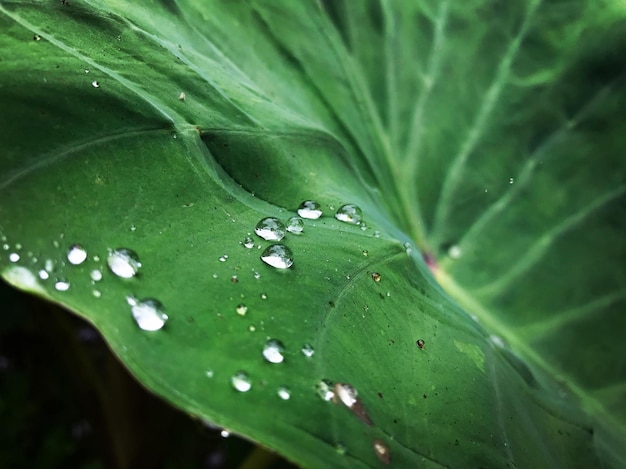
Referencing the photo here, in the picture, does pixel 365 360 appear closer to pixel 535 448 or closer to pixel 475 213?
pixel 535 448

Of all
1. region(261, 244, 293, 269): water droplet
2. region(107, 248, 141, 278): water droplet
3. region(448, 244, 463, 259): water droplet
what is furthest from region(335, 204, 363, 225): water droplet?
region(448, 244, 463, 259): water droplet

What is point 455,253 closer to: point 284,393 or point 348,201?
point 348,201

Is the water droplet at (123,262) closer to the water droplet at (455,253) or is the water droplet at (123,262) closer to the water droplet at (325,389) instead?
the water droplet at (325,389)

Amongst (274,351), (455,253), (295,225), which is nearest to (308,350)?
(274,351)

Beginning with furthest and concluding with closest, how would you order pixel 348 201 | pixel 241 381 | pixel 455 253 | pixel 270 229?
pixel 455 253 → pixel 348 201 → pixel 270 229 → pixel 241 381

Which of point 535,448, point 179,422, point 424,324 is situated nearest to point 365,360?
point 424,324

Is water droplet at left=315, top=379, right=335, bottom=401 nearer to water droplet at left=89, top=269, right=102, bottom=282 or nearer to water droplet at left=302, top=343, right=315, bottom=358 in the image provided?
water droplet at left=302, top=343, right=315, bottom=358

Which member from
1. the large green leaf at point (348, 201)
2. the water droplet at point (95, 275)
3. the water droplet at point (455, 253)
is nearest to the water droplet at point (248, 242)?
the large green leaf at point (348, 201)
